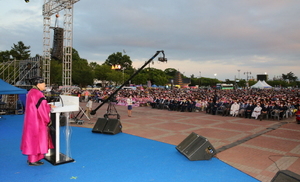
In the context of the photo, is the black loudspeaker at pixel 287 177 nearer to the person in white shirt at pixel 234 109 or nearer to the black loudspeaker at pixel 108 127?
the black loudspeaker at pixel 108 127

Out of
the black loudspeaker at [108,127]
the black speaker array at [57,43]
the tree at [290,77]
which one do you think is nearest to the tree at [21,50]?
the black speaker array at [57,43]

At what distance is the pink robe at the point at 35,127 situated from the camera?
512 cm

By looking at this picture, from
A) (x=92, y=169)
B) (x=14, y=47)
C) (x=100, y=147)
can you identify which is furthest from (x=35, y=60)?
(x=14, y=47)

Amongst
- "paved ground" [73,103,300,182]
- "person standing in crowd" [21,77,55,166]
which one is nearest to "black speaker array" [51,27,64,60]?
"paved ground" [73,103,300,182]

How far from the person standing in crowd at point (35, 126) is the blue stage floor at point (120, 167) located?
1.65 feet

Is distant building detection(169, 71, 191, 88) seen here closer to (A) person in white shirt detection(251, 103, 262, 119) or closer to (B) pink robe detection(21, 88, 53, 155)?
(A) person in white shirt detection(251, 103, 262, 119)

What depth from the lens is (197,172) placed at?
5.21 metres

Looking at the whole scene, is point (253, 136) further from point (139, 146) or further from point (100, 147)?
point (100, 147)

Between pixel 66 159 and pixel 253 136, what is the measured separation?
A: 25.7 feet

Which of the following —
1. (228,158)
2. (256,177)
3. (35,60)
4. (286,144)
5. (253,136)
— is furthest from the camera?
(35,60)

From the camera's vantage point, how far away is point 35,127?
5121 mm

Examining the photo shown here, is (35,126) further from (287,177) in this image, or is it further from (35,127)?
(287,177)

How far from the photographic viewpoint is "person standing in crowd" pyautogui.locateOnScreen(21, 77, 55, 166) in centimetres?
512

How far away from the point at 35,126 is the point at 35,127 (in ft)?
0.08
